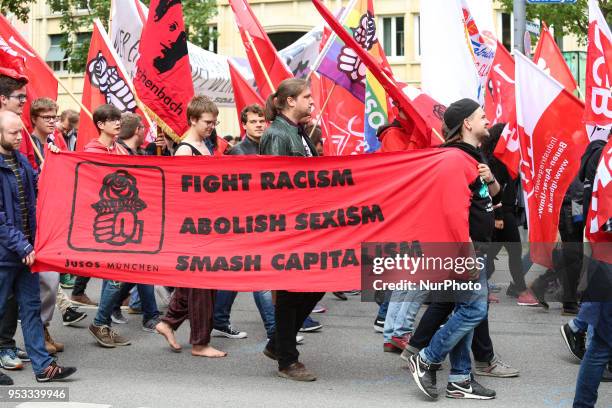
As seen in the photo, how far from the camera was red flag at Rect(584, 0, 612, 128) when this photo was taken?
657 cm

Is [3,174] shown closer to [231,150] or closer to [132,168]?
[132,168]

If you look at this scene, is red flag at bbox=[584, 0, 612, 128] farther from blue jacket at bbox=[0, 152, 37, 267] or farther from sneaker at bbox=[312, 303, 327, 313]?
blue jacket at bbox=[0, 152, 37, 267]

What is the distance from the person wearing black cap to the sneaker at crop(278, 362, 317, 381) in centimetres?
74

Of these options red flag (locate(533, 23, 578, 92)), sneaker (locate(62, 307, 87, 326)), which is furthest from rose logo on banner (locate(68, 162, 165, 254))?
red flag (locate(533, 23, 578, 92))

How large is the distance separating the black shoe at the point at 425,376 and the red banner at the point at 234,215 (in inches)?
25.2

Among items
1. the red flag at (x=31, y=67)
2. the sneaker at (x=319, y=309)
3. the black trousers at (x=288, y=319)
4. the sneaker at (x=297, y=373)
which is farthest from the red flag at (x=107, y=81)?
the sneaker at (x=297, y=373)

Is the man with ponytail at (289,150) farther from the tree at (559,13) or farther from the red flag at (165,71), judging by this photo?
the tree at (559,13)

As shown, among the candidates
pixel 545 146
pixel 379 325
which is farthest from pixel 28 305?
pixel 545 146

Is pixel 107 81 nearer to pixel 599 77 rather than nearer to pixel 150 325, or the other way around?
pixel 150 325

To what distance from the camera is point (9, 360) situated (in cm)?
680

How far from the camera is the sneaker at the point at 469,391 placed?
6.07m

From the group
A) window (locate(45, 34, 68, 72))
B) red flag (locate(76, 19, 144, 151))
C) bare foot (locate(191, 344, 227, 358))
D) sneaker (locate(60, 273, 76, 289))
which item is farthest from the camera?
window (locate(45, 34, 68, 72))

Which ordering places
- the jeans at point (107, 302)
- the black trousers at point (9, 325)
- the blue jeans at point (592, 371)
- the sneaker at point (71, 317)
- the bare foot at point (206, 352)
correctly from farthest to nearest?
1. the sneaker at point (71, 317)
2. the jeans at point (107, 302)
3. the bare foot at point (206, 352)
4. the black trousers at point (9, 325)
5. the blue jeans at point (592, 371)

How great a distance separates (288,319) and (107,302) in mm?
1893
